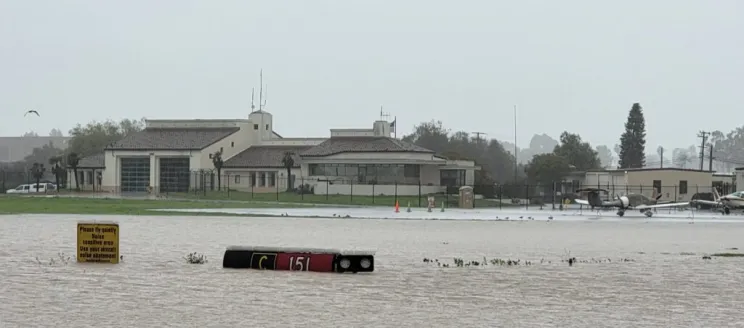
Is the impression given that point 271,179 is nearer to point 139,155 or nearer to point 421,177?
point 139,155

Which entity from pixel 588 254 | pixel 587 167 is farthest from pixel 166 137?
pixel 588 254

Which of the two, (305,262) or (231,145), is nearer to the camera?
(305,262)

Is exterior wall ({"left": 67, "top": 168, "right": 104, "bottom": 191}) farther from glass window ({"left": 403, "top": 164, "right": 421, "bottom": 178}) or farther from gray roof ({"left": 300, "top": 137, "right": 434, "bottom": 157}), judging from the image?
glass window ({"left": 403, "top": 164, "right": 421, "bottom": 178})

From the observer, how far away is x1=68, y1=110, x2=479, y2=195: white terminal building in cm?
10019

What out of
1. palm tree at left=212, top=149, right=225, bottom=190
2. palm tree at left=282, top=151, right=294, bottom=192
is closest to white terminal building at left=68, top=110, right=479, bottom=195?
palm tree at left=282, top=151, right=294, bottom=192

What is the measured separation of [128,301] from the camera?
709 inches

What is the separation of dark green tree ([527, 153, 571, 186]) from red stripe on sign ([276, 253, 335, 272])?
9293 centimetres

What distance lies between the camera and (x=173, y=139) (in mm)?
111688

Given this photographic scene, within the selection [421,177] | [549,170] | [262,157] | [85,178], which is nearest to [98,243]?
[421,177]

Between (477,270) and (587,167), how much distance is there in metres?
119

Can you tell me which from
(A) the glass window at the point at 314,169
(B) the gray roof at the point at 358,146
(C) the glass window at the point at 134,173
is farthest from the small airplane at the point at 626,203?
(C) the glass window at the point at 134,173

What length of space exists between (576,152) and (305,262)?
119147 millimetres

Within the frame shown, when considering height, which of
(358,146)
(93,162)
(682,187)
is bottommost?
(682,187)

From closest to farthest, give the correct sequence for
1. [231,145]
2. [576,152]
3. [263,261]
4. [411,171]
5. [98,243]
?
1. [263,261]
2. [98,243]
3. [411,171]
4. [231,145]
5. [576,152]
